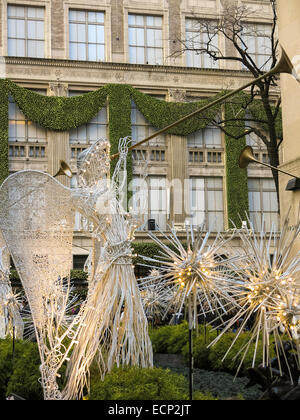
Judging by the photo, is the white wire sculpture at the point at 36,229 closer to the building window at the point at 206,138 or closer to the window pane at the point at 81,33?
the building window at the point at 206,138

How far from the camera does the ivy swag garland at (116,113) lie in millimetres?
28502

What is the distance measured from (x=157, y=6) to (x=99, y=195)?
2562 centimetres

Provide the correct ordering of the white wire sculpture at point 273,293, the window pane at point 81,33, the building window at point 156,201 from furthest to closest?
the window pane at point 81,33 → the building window at point 156,201 → the white wire sculpture at point 273,293

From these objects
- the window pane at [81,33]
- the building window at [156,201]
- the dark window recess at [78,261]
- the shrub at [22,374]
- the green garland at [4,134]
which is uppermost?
the window pane at [81,33]

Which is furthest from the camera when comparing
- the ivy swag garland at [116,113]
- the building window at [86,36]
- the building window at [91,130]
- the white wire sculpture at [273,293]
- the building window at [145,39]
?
the building window at [145,39]

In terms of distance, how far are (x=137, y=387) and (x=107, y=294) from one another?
1.60 metres

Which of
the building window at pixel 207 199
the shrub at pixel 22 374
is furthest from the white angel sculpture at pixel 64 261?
the building window at pixel 207 199

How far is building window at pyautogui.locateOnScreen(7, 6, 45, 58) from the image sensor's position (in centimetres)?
2983

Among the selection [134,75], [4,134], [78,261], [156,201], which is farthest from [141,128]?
[78,261]

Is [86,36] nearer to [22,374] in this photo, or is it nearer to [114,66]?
[114,66]

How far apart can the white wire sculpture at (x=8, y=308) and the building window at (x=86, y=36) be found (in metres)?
20.3

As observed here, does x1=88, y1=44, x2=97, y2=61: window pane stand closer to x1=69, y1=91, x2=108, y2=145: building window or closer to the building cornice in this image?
the building cornice

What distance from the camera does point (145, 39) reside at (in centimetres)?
3138
